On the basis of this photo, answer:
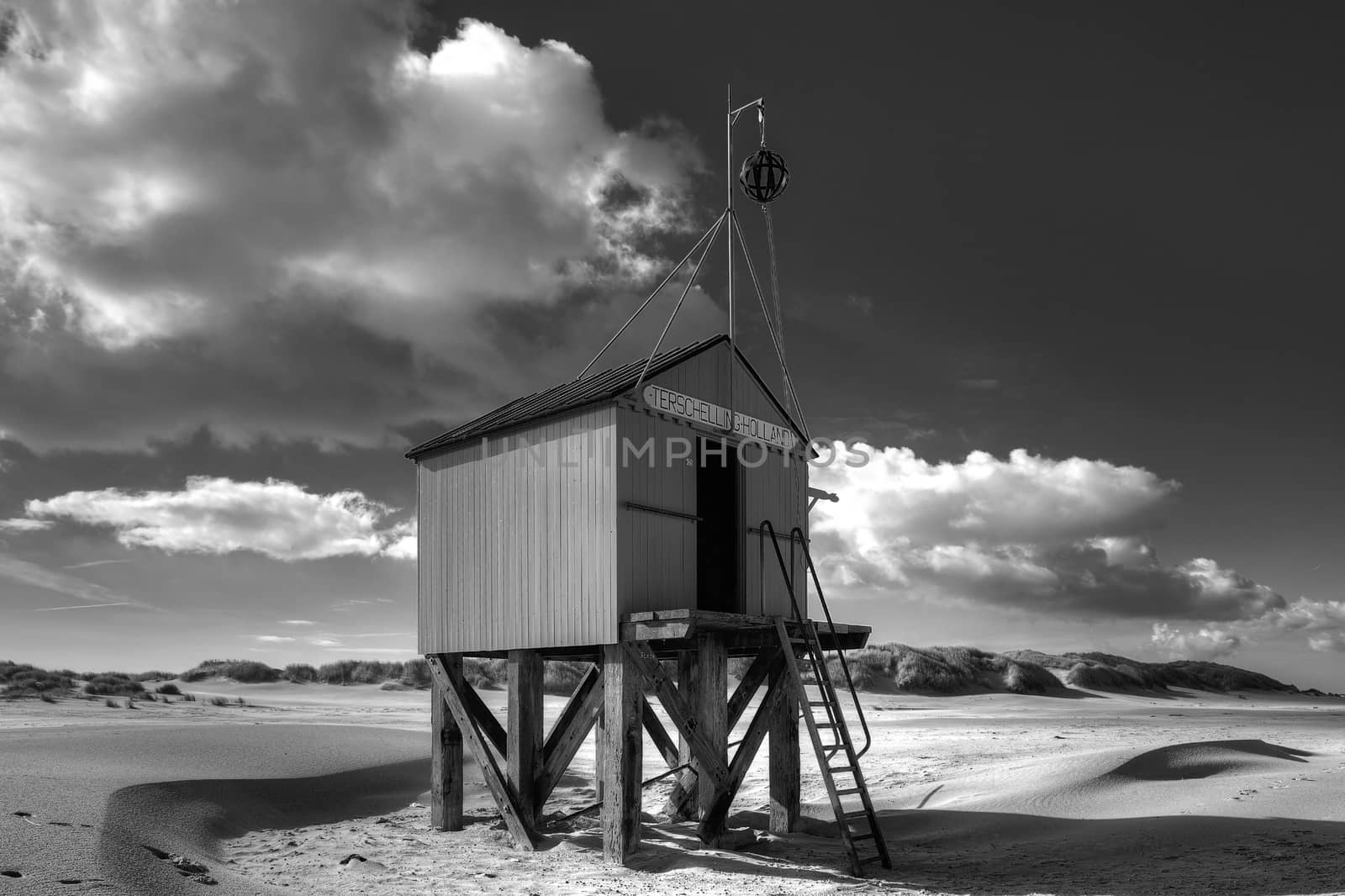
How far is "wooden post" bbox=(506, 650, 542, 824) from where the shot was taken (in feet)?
48.6

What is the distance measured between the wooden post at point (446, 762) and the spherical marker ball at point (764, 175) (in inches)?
327

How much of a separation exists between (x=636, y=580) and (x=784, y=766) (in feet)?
14.4

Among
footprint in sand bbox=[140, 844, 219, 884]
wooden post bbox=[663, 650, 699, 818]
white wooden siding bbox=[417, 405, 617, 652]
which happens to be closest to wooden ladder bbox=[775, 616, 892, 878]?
wooden post bbox=[663, 650, 699, 818]

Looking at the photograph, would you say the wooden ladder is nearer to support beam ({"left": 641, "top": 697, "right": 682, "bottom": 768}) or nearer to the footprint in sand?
support beam ({"left": 641, "top": 697, "right": 682, "bottom": 768})

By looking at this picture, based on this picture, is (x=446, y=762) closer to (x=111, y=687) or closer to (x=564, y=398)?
(x=564, y=398)

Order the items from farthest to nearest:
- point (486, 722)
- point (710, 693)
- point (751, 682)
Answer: point (486, 722), point (751, 682), point (710, 693)

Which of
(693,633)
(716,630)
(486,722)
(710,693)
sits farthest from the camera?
(486,722)

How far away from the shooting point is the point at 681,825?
16.0 metres

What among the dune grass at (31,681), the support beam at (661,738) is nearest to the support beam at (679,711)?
the support beam at (661,738)

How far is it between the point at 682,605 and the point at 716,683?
134cm

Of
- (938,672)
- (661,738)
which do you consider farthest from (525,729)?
(938,672)

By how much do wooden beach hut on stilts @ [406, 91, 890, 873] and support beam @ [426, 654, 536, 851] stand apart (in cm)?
4

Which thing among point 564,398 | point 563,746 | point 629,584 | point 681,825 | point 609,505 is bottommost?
point 681,825

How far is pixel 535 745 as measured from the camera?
593 inches
